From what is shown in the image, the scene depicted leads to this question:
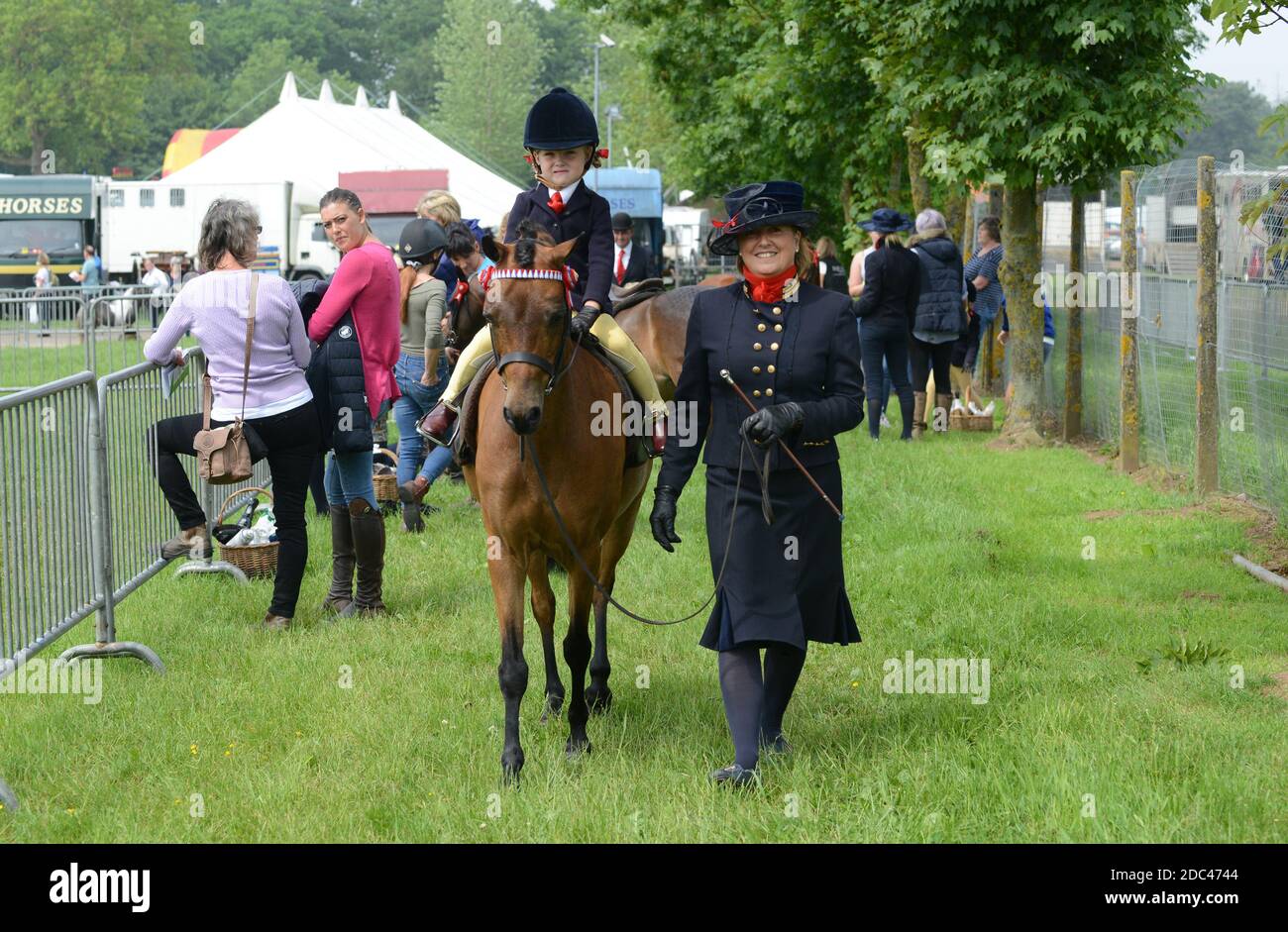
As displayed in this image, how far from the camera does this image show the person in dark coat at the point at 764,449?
19.1ft

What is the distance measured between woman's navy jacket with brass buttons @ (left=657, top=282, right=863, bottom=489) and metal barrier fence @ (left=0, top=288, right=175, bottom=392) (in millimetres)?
13308

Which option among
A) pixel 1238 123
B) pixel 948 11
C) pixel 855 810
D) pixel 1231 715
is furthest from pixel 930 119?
pixel 1238 123

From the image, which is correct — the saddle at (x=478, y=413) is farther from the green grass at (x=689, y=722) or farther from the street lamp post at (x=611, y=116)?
the street lamp post at (x=611, y=116)

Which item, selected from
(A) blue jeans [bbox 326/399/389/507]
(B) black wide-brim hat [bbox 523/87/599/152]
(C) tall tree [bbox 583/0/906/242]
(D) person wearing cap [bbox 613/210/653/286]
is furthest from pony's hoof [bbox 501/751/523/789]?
(C) tall tree [bbox 583/0/906/242]

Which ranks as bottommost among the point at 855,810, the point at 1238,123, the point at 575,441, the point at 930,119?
the point at 855,810

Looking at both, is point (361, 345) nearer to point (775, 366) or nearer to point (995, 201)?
point (775, 366)

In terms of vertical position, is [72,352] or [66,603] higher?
[72,352]

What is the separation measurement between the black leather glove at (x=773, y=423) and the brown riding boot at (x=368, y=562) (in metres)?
3.97

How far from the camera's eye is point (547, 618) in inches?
270

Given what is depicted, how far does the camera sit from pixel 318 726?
6773 millimetres

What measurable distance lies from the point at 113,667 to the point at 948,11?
10.1 meters

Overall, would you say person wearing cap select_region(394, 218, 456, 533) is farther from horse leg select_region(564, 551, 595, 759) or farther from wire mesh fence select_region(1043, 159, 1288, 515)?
wire mesh fence select_region(1043, 159, 1288, 515)
